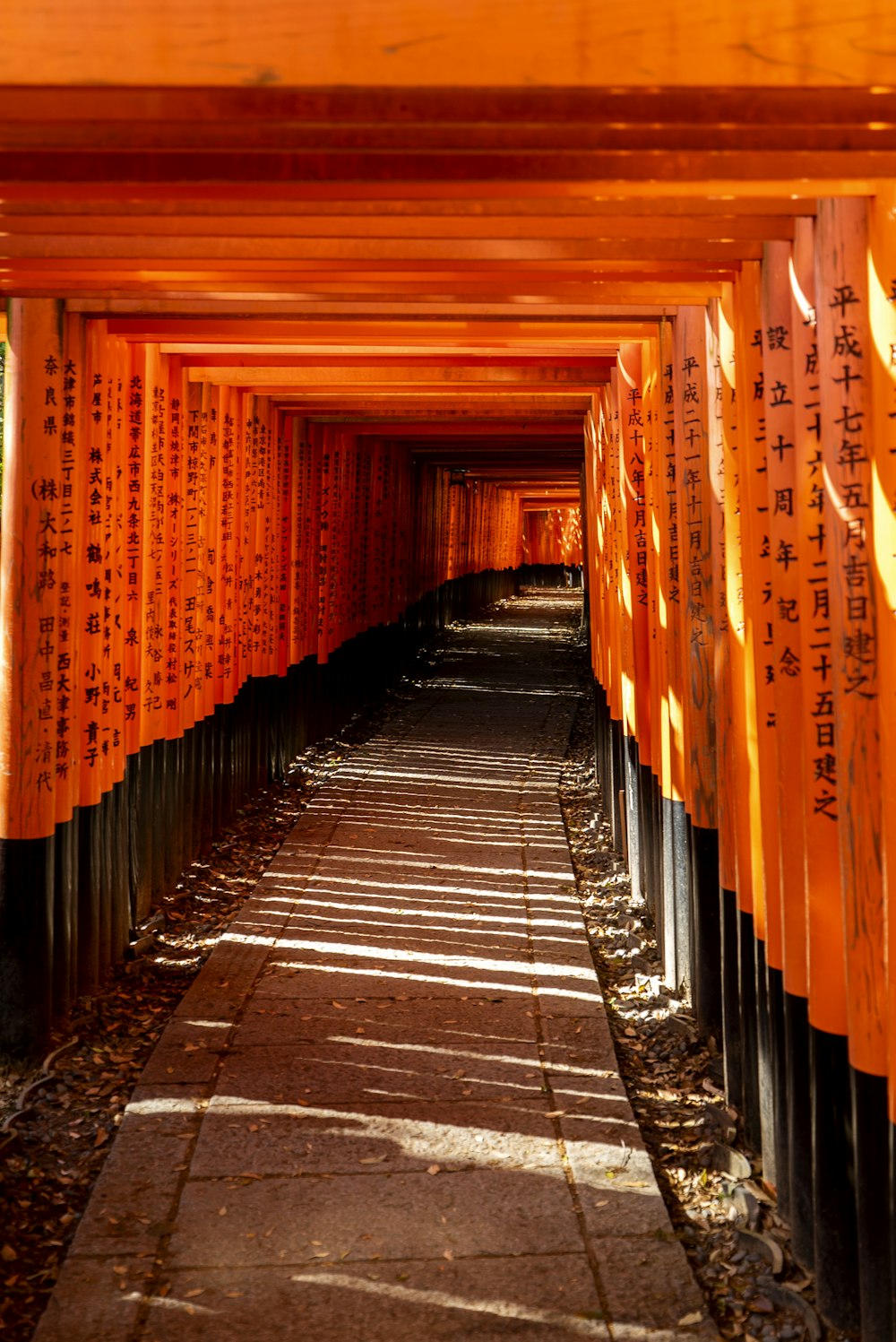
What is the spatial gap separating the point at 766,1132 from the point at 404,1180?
1.11 meters

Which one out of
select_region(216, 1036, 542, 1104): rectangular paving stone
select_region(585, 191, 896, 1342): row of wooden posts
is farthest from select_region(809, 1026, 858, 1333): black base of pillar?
select_region(216, 1036, 542, 1104): rectangular paving stone

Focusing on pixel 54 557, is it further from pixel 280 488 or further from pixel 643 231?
pixel 280 488

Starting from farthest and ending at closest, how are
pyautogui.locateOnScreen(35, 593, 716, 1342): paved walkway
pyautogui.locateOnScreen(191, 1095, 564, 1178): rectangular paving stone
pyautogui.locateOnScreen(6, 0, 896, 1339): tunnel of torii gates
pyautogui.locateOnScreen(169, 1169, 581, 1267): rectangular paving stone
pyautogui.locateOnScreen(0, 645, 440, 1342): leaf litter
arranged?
pyautogui.locateOnScreen(191, 1095, 564, 1178): rectangular paving stone
pyautogui.locateOnScreen(0, 645, 440, 1342): leaf litter
pyautogui.locateOnScreen(169, 1169, 581, 1267): rectangular paving stone
pyautogui.locateOnScreen(35, 593, 716, 1342): paved walkway
pyautogui.locateOnScreen(6, 0, 896, 1339): tunnel of torii gates

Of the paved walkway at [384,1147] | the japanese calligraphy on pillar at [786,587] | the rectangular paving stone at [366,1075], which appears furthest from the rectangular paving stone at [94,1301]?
the japanese calligraphy on pillar at [786,587]

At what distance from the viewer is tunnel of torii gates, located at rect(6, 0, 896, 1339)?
2.35m

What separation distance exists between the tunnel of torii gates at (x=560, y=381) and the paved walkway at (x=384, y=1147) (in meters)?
0.52

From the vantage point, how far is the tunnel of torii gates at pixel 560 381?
2352 millimetres

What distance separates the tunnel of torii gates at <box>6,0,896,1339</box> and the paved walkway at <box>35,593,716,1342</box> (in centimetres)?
52

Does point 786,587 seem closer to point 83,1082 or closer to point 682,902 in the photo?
point 682,902

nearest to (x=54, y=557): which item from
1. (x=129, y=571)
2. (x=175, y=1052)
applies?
(x=129, y=571)

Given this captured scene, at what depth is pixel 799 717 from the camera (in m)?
3.47

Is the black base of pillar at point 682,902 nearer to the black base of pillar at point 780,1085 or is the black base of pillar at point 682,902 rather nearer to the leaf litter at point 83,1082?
the black base of pillar at point 780,1085

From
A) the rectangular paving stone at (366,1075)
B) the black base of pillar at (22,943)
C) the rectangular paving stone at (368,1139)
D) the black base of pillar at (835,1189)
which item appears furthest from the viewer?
the black base of pillar at (22,943)

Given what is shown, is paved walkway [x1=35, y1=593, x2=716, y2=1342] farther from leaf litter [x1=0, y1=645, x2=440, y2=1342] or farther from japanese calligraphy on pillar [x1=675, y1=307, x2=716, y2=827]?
japanese calligraphy on pillar [x1=675, y1=307, x2=716, y2=827]
